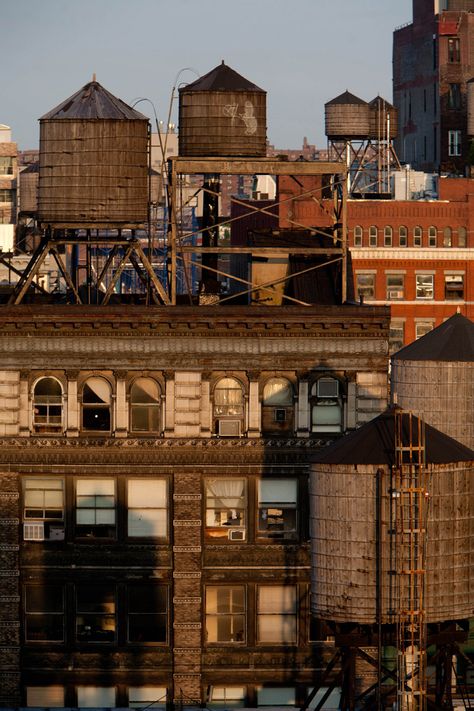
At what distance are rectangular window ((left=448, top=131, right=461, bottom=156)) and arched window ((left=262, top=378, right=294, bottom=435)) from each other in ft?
407

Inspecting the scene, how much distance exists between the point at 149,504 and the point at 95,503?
1644 millimetres

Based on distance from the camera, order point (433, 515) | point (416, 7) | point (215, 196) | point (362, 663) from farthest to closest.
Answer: point (416, 7) → point (215, 196) → point (362, 663) → point (433, 515)

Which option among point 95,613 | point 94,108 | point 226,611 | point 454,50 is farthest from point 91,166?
point 454,50

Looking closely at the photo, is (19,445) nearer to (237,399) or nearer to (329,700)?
(237,399)

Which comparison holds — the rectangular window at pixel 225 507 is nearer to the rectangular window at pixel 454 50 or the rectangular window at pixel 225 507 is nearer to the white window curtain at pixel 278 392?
the white window curtain at pixel 278 392

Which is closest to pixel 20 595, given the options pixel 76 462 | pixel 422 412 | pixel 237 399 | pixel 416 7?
pixel 76 462

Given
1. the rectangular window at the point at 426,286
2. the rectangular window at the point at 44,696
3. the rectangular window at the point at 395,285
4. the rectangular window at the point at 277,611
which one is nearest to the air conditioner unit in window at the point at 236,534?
the rectangular window at the point at 277,611

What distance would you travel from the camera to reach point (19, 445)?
63062mm

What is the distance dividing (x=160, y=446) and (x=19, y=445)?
4.23 metres

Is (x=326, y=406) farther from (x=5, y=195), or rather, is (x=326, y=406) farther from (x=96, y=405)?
(x=5, y=195)

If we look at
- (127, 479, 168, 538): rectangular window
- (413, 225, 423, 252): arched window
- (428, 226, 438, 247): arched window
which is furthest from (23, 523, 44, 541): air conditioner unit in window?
(428, 226, 438, 247): arched window

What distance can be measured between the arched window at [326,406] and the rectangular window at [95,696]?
1000cm

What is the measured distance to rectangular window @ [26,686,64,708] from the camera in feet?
208

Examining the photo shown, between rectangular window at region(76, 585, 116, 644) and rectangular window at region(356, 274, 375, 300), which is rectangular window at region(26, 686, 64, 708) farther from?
rectangular window at region(356, 274, 375, 300)
